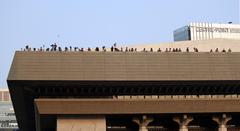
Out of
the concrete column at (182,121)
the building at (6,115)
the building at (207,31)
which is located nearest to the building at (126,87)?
the concrete column at (182,121)

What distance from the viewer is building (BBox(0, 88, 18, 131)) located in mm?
121963

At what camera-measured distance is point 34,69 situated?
37.0 meters

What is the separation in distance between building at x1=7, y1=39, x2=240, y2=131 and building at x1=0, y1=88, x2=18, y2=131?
220 feet

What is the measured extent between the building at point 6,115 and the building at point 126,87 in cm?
6716

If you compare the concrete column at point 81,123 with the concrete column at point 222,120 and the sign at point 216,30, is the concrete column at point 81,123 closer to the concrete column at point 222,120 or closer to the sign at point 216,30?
the concrete column at point 222,120

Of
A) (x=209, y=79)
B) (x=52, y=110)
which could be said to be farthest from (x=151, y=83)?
(x=52, y=110)

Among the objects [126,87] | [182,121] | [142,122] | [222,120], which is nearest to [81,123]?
[126,87]

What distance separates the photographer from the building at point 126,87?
37.3 m

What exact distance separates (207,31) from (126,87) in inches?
2798

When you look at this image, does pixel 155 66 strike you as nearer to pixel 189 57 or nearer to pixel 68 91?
pixel 189 57

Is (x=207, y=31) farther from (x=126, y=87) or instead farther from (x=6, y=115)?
(x=126, y=87)

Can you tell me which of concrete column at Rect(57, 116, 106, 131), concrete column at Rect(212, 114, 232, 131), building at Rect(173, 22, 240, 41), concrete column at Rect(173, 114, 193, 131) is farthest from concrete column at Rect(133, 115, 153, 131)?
building at Rect(173, 22, 240, 41)

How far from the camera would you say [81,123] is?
39062mm

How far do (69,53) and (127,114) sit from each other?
556cm
